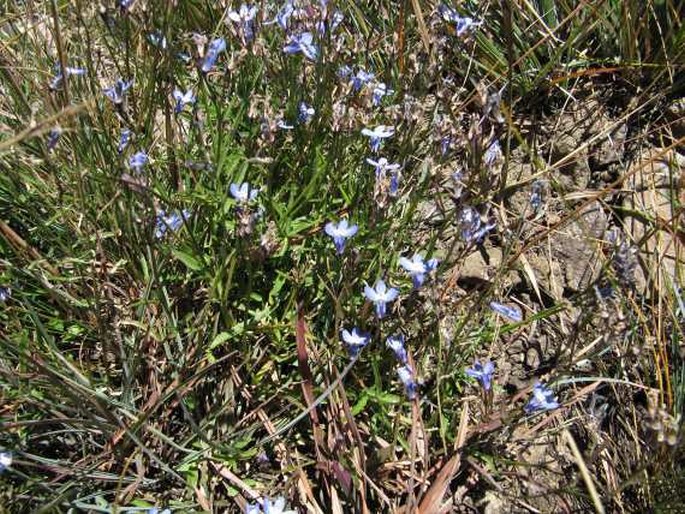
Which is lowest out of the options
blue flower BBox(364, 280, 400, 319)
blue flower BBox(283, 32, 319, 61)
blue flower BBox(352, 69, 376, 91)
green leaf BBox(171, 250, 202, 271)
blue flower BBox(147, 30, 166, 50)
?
green leaf BBox(171, 250, 202, 271)

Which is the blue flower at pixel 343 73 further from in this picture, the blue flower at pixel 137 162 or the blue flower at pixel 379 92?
the blue flower at pixel 137 162

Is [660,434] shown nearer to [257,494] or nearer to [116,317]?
[257,494]

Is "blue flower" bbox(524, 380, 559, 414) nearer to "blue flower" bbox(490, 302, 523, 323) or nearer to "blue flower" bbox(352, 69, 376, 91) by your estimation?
"blue flower" bbox(490, 302, 523, 323)

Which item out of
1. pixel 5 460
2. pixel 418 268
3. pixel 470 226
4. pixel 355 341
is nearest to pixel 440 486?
pixel 355 341

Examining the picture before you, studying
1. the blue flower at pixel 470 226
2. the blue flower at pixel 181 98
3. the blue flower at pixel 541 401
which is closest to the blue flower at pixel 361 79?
the blue flower at pixel 181 98

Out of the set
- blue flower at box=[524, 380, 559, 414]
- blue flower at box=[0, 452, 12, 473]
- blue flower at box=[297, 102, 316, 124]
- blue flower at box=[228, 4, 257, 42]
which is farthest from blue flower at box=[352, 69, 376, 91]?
blue flower at box=[0, 452, 12, 473]

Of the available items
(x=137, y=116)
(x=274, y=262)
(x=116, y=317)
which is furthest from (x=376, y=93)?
(x=116, y=317)

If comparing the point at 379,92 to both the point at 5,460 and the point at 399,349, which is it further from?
the point at 5,460
